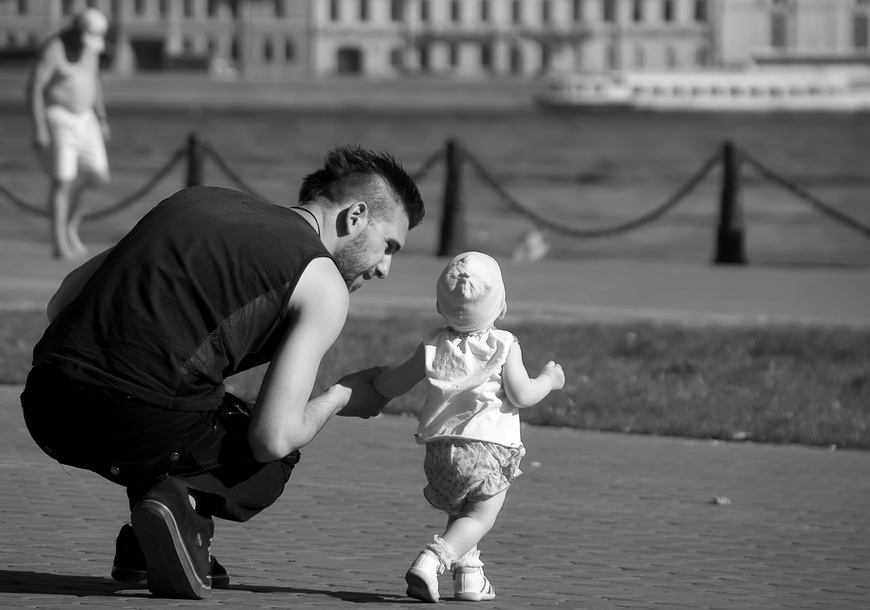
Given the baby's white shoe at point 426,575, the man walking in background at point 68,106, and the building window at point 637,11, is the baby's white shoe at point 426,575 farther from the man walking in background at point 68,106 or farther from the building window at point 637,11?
the building window at point 637,11

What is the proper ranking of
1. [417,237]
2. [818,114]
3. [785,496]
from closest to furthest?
[785,496] → [417,237] → [818,114]

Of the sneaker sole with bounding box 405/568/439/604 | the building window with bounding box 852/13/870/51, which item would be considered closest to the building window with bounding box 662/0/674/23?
the building window with bounding box 852/13/870/51

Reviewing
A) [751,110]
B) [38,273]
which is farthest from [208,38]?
[38,273]

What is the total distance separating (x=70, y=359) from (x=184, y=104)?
9058 cm

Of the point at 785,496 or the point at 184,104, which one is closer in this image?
the point at 785,496

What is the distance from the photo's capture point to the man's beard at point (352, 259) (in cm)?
413

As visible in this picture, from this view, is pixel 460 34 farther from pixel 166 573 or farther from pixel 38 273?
pixel 166 573

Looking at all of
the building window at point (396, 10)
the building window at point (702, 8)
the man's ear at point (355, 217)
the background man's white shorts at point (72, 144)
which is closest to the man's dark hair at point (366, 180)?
the man's ear at point (355, 217)

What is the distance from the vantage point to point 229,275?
391 centimetres

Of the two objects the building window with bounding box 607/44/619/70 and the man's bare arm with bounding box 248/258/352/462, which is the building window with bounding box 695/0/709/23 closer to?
the building window with bounding box 607/44/619/70

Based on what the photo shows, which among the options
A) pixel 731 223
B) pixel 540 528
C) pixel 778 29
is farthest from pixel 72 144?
pixel 778 29

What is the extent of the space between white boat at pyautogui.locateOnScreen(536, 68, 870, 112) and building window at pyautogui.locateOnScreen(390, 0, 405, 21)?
2300cm

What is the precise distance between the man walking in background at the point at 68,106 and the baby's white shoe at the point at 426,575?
30.5 feet

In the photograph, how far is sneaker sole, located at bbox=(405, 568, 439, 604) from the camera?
4.04 m
